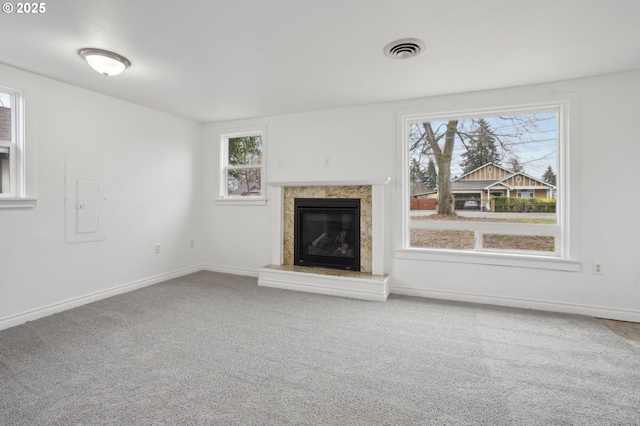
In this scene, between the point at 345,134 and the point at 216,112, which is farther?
the point at 216,112

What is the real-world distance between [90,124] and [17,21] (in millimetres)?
1501

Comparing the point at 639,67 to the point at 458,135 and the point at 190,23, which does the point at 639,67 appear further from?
the point at 190,23

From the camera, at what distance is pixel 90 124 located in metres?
3.49

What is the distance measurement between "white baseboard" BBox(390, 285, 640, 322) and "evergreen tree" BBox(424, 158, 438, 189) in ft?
4.18

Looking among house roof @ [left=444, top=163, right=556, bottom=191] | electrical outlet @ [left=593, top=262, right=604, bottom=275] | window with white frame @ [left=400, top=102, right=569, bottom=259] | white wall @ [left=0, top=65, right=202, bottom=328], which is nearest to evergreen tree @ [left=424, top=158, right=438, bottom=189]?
window with white frame @ [left=400, top=102, right=569, bottom=259]

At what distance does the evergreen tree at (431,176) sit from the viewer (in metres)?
3.86

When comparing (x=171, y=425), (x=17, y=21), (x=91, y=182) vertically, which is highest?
(x=17, y=21)

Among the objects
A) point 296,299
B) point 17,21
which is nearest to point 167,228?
point 296,299

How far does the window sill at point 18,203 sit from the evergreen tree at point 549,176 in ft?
16.9

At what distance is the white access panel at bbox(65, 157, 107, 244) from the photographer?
3297 millimetres

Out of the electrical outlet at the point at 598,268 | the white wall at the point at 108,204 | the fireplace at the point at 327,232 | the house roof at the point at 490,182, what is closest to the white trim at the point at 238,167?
the white wall at the point at 108,204

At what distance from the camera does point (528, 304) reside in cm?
332

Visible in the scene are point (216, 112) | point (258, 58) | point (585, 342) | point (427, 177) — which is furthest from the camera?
point (216, 112)

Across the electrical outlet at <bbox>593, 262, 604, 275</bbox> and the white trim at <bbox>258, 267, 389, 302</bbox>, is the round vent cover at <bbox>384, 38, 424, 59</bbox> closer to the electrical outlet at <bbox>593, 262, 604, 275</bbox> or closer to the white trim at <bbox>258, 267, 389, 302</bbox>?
the white trim at <bbox>258, 267, 389, 302</bbox>
